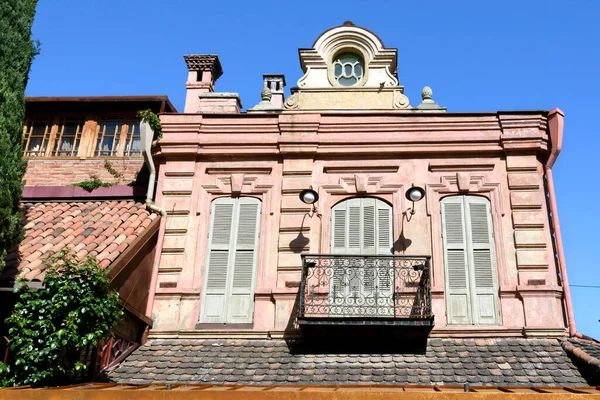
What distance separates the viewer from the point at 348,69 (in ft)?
45.9

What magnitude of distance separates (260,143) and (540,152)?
536 cm

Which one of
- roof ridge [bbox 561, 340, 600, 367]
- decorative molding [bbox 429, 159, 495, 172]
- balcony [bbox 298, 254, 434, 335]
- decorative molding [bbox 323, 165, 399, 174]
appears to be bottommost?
roof ridge [bbox 561, 340, 600, 367]

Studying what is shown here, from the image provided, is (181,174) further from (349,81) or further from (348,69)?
(348,69)

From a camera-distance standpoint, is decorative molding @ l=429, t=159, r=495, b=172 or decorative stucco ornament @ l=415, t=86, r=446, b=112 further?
decorative stucco ornament @ l=415, t=86, r=446, b=112

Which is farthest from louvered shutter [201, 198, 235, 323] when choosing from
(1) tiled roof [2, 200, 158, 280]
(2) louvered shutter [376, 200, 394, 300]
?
(2) louvered shutter [376, 200, 394, 300]

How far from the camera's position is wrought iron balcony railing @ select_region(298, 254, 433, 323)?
35.2 feet

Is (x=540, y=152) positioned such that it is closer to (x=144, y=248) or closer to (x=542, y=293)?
(x=542, y=293)

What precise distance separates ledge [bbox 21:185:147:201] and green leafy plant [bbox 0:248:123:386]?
394 centimetres

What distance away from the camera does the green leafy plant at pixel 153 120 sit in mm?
12711

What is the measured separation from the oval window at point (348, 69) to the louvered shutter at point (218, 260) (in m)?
3.71

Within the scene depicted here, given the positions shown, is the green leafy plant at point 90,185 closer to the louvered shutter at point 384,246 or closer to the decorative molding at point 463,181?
the louvered shutter at point 384,246

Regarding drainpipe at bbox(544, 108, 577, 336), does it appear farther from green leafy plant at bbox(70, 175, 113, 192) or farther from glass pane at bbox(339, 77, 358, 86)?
green leafy plant at bbox(70, 175, 113, 192)

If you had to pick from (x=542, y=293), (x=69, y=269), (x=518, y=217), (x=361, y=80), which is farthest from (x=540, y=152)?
(x=69, y=269)

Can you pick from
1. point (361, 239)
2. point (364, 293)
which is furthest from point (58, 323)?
point (361, 239)
